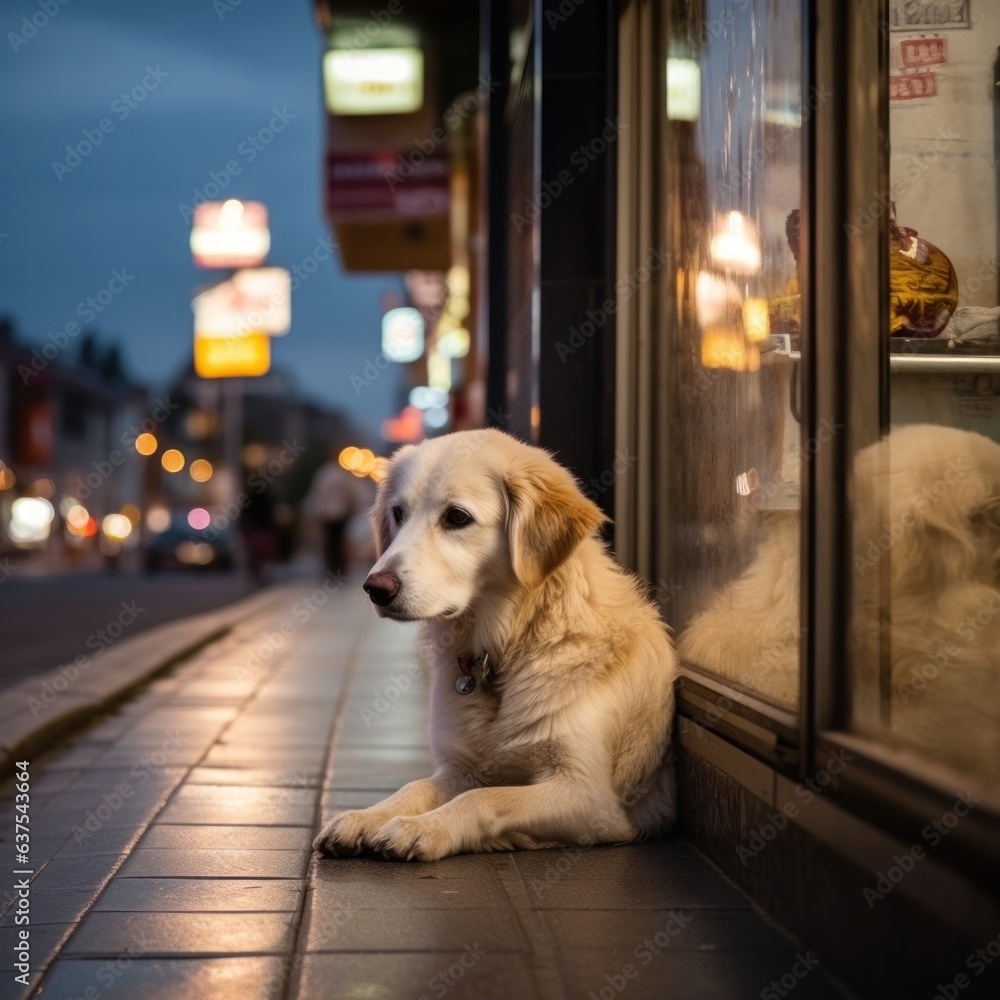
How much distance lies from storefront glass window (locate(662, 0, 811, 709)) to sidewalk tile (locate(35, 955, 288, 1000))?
1.51 m

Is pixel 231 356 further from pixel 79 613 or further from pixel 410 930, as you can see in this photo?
pixel 410 930

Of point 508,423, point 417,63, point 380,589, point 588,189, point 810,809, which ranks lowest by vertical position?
point 810,809

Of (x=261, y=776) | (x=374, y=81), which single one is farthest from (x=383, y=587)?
(x=374, y=81)

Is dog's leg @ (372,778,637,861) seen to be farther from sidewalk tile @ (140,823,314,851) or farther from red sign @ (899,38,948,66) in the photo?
red sign @ (899,38,948,66)

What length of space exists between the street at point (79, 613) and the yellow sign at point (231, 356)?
11.9 metres

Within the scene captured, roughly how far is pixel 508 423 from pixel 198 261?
33.8m

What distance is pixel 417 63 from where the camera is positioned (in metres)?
16.1

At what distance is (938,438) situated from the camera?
130 inches

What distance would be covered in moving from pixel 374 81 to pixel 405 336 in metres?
25.5

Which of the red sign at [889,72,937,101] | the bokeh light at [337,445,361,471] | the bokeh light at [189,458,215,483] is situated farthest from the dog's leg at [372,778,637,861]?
the bokeh light at [189,458,215,483]

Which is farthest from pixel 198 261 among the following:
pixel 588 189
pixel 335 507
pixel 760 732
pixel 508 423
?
pixel 760 732

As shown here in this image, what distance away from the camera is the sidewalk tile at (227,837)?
392 cm

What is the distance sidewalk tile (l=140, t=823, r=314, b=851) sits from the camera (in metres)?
3.92

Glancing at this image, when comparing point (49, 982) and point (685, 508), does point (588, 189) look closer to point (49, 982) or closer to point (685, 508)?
point (685, 508)
